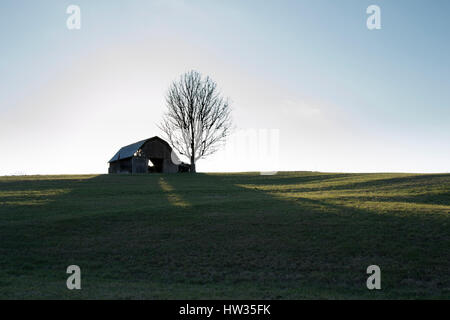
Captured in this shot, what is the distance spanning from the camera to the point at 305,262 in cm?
1148

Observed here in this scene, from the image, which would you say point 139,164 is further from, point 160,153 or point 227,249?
point 227,249

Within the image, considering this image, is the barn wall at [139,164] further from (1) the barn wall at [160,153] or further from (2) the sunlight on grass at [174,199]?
(2) the sunlight on grass at [174,199]

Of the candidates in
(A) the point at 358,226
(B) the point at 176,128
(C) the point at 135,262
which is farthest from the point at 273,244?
(B) the point at 176,128

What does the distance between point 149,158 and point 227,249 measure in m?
43.1

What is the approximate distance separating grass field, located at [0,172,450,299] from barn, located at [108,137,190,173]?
31553mm

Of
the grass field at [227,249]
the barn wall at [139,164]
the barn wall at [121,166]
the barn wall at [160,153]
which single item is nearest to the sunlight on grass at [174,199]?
the grass field at [227,249]

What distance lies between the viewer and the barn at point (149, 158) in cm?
5262

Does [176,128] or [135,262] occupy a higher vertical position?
[176,128]

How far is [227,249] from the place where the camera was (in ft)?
42.0

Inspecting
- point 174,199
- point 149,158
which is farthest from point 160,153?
point 174,199

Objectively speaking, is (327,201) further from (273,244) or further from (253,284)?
(253,284)

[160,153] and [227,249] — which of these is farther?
[160,153]
